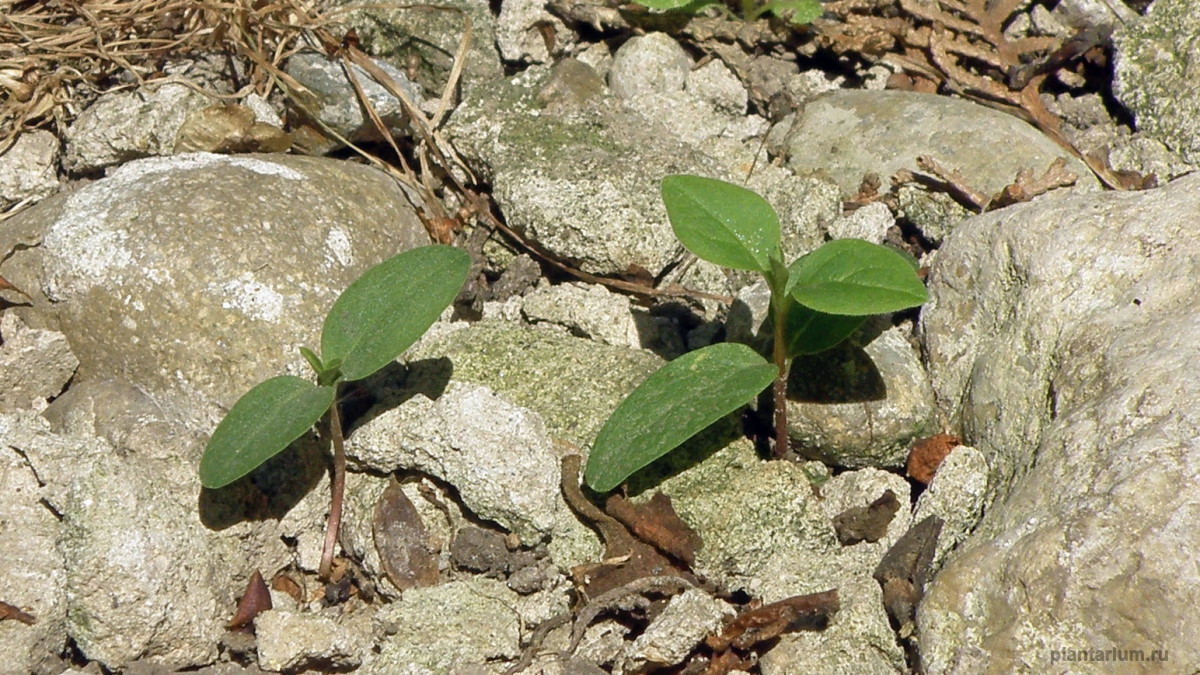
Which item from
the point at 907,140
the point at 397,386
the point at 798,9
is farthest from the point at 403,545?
the point at 798,9

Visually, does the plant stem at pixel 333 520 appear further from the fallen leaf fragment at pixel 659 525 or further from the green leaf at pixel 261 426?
the fallen leaf fragment at pixel 659 525

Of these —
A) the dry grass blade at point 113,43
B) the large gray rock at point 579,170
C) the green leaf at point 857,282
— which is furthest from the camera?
the dry grass blade at point 113,43

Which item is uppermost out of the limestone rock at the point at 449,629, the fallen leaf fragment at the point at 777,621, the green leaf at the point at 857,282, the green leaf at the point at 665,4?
the green leaf at the point at 665,4

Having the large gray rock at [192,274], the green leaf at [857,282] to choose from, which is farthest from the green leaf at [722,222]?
the large gray rock at [192,274]

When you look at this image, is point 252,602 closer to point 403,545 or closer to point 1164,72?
point 403,545

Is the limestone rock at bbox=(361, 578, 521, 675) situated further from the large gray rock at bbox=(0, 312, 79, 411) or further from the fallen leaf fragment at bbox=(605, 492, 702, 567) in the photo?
the large gray rock at bbox=(0, 312, 79, 411)

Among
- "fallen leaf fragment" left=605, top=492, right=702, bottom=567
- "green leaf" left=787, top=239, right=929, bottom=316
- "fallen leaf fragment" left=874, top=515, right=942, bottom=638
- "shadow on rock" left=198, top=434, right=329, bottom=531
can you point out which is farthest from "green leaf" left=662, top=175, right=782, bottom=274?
"shadow on rock" left=198, top=434, right=329, bottom=531

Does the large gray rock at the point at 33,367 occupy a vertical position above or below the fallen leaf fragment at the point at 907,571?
above
